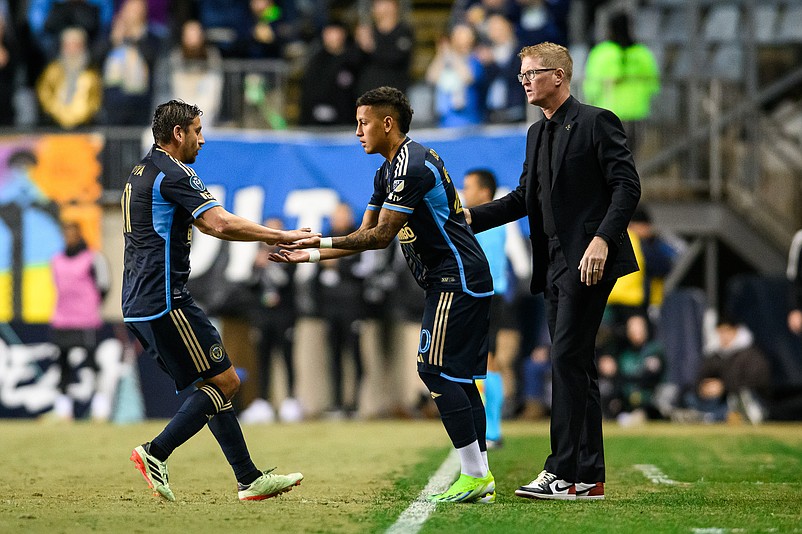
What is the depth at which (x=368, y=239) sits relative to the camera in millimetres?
7309

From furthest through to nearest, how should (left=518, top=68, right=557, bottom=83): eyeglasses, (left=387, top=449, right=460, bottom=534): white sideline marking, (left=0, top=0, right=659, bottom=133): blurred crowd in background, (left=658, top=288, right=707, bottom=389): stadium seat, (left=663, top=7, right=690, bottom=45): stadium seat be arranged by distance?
(left=663, top=7, right=690, bottom=45): stadium seat → (left=0, top=0, right=659, bottom=133): blurred crowd in background → (left=658, top=288, right=707, bottom=389): stadium seat → (left=518, top=68, right=557, bottom=83): eyeglasses → (left=387, top=449, right=460, bottom=534): white sideline marking

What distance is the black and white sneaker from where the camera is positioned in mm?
7418

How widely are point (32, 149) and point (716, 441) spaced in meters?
9.29

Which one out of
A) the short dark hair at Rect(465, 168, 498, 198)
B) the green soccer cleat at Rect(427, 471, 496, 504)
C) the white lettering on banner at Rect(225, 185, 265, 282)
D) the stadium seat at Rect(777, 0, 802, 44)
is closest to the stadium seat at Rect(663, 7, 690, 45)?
the stadium seat at Rect(777, 0, 802, 44)

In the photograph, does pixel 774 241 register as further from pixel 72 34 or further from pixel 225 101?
pixel 72 34

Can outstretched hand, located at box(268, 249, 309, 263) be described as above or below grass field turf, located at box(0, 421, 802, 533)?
above

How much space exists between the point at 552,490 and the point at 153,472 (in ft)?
7.30

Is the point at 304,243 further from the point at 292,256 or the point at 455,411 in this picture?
the point at 455,411

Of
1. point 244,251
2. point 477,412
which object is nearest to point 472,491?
point 477,412

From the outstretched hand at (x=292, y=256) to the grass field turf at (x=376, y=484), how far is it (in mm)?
1329

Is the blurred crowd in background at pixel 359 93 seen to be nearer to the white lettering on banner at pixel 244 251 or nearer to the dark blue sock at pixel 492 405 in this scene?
the white lettering on banner at pixel 244 251

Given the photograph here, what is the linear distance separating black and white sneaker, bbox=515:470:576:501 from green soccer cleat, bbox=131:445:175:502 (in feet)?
6.57

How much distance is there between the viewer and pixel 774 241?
17.1 metres

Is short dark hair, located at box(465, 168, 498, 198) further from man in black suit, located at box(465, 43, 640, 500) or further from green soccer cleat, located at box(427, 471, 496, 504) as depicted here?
green soccer cleat, located at box(427, 471, 496, 504)
